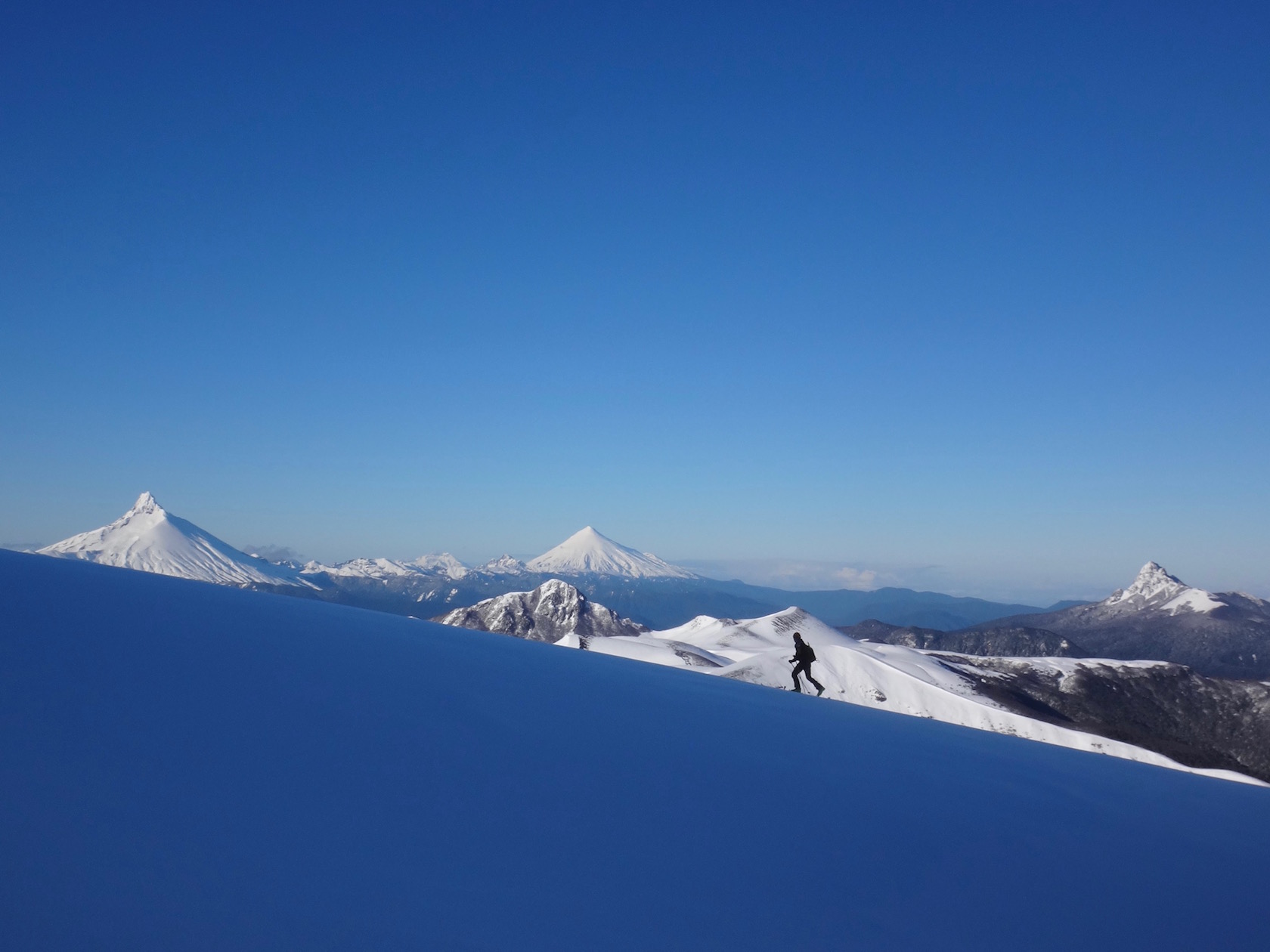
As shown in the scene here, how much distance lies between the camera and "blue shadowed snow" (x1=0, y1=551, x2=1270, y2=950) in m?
4.15

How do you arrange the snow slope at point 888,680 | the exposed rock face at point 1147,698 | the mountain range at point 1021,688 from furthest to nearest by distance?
the exposed rock face at point 1147,698, the mountain range at point 1021,688, the snow slope at point 888,680

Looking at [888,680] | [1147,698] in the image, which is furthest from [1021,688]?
[888,680]

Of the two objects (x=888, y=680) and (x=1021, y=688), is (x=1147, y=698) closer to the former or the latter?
(x=1021, y=688)

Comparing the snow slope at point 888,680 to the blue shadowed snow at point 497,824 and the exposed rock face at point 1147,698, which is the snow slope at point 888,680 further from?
the blue shadowed snow at point 497,824

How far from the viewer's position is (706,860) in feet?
18.5

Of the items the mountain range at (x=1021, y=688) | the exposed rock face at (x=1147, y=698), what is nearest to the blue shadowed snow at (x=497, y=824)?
the mountain range at (x=1021, y=688)

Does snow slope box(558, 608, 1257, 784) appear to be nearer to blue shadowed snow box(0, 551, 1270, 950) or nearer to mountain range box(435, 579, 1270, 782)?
mountain range box(435, 579, 1270, 782)

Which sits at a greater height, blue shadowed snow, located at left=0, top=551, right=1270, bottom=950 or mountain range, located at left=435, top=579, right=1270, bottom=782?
blue shadowed snow, located at left=0, top=551, right=1270, bottom=950

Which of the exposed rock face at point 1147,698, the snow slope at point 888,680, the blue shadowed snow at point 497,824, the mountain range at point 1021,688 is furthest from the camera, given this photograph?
the exposed rock face at point 1147,698

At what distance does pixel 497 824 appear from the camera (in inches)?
219

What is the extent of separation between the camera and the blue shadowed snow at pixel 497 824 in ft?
13.6

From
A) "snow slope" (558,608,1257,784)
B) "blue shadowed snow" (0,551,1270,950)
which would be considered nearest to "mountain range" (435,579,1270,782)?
"snow slope" (558,608,1257,784)

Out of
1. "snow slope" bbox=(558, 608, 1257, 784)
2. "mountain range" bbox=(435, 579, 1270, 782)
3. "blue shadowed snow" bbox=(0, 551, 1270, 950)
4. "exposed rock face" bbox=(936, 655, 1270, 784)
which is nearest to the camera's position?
"blue shadowed snow" bbox=(0, 551, 1270, 950)

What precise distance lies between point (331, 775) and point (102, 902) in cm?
222
